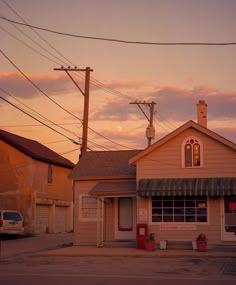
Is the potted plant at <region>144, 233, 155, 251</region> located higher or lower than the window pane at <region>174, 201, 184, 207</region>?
lower

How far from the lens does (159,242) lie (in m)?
26.7

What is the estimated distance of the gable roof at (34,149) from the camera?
4197cm

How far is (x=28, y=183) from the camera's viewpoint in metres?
41.5

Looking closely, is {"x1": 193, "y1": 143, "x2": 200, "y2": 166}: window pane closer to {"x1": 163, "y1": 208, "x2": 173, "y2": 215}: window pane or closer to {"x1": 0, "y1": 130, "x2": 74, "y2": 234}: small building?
{"x1": 163, "y1": 208, "x2": 173, "y2": 215}: window pane

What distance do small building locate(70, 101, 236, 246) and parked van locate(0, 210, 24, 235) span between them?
26.7ft

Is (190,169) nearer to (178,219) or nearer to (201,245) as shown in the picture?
(178,219)

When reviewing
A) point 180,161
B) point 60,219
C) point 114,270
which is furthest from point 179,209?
point 60,219

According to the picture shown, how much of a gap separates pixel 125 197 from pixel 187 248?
424 cm

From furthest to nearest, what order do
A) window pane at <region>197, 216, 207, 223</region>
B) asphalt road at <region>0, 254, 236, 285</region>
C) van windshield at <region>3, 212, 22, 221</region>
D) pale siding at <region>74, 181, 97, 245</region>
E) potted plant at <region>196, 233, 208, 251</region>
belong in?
van windshield at <region>3, 212, 22, 221</region>
pale siding at <region>74, 181, 97, 245</region>
window pane at <region>197, 216, 207, 223</region>
potted plant at <region>196, 233, 208, 251</region>
asphalt road at <region>0, 254, 236, 285</region>

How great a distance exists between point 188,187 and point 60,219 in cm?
2249

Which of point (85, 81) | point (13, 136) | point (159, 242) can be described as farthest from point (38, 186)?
A: point (159, 242)

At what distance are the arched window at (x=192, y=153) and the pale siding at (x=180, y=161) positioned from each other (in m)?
0.19

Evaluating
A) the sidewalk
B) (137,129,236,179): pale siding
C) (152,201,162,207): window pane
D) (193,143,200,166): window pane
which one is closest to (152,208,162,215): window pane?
(152,201,162,207): window pane

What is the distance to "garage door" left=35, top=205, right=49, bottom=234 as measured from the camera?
4206 cm
